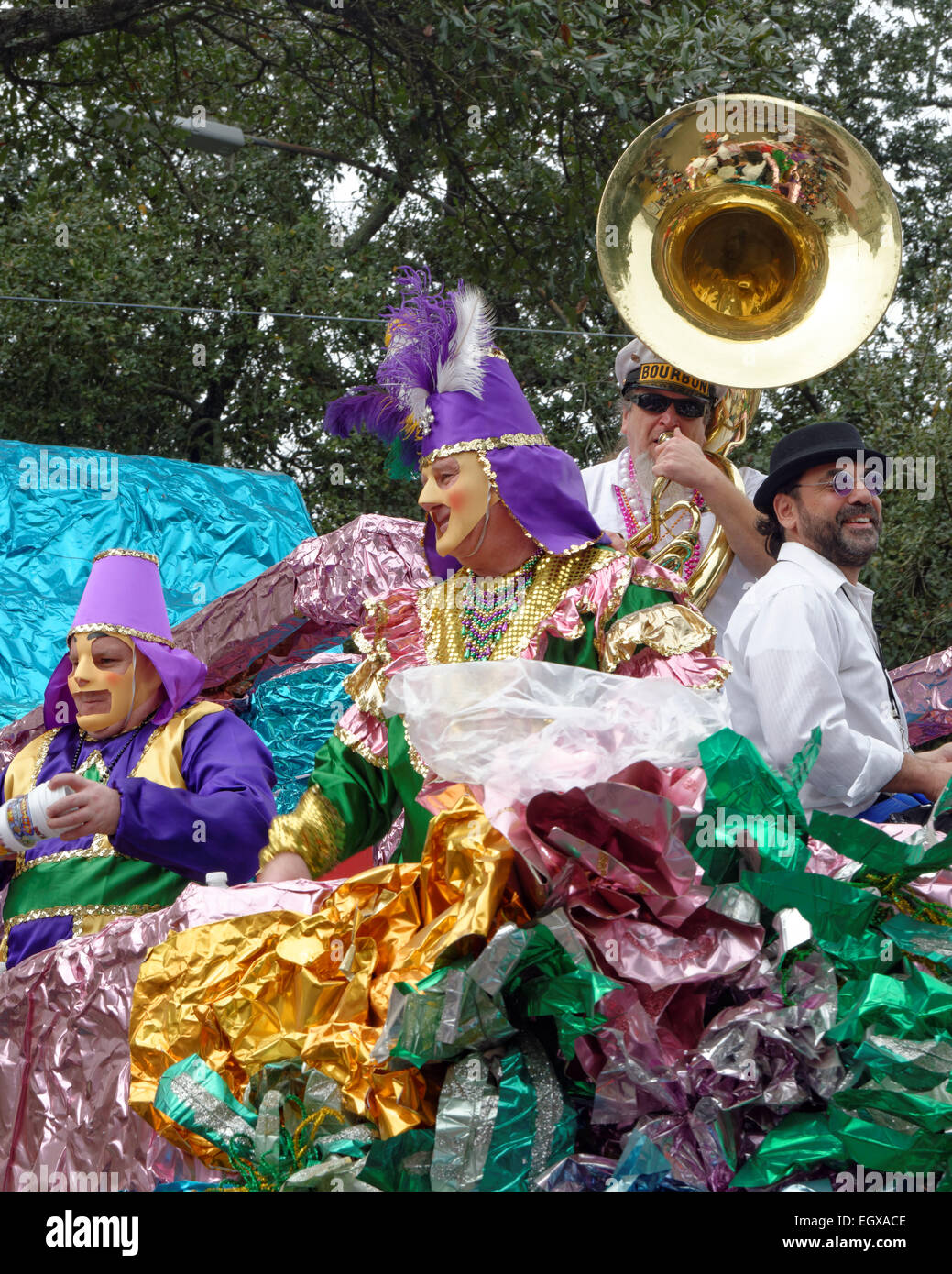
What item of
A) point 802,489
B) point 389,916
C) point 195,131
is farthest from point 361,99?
point 389,916

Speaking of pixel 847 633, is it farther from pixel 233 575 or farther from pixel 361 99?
pixel 361 99

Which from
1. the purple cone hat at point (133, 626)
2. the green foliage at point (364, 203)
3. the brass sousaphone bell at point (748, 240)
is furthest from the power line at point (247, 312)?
the purple cone hat at point (133, 626)

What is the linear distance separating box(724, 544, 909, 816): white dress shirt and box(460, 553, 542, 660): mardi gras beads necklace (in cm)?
52

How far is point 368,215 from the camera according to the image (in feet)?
32.2

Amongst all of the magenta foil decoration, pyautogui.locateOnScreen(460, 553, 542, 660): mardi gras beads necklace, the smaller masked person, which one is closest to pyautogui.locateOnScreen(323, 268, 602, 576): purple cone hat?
pyautogui.locateOnScreen(460, 553, 542, 660): mardi gras beads necklace

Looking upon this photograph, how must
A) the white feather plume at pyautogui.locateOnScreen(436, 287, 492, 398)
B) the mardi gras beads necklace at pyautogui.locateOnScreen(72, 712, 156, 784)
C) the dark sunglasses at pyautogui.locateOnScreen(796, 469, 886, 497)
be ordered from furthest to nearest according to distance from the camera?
the mardi gras beads necklace at pyautogui.locateOnScreen(72, 712, 156, 784), the dark sunglasses at pyautogui.locateOnScreen(796, 469, 886, 497), the white feather plume at pyautogui.locateOnScreen(436, 287, 492, 398)

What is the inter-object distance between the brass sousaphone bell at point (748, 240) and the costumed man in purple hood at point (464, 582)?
2.32ft

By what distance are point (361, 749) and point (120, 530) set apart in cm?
369

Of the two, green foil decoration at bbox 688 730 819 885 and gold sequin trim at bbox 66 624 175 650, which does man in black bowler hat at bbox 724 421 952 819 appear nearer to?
green foil decoration at bbox 688 730 819 885

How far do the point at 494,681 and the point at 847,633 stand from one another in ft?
3.96

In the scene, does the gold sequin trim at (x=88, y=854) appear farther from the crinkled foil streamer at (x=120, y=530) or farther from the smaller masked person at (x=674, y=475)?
the crinkled foil streamer at (x=120, y=530)

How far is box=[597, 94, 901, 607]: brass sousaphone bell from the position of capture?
11.8 ft

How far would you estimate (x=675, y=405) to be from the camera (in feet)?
12.6

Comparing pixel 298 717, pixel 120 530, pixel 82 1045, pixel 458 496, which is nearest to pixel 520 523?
pixel 458 496
